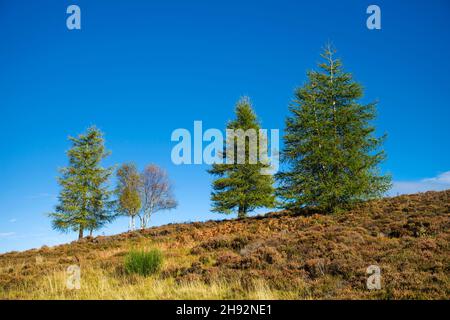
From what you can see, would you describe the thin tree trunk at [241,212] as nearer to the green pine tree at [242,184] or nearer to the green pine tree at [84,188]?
the green pine tree at [242,184]

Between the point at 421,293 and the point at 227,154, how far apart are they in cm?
1947

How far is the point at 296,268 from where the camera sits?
398 inches

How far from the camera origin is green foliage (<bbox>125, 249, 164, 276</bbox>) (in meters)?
11.1

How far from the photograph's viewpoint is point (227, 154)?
2622 centimetres

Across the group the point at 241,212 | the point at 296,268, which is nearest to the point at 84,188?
the point at 241,212

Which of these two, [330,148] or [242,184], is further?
[242,184]

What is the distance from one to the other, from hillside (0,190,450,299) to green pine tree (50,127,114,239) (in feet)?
39.2

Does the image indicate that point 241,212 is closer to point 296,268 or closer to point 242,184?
point 242,184

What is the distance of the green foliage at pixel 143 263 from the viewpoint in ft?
36.3

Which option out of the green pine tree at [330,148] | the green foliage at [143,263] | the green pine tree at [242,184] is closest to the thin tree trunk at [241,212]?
the green pine tree at [242,184]

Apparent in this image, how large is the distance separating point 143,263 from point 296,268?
4621 mm

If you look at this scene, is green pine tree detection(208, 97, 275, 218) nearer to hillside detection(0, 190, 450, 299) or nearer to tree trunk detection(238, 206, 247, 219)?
tree trunk detection(238, 206, 247, 219)

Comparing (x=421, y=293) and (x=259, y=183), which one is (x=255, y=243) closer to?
(x=421, y=293)
